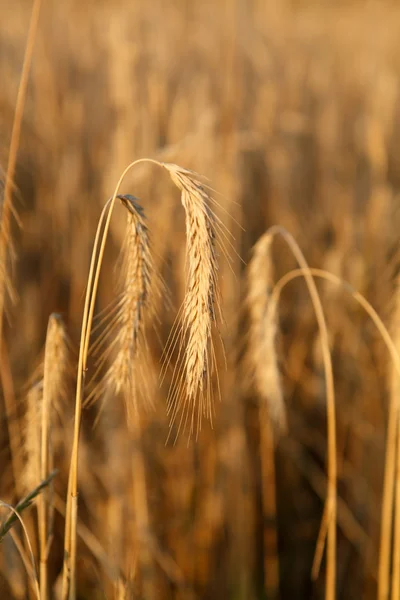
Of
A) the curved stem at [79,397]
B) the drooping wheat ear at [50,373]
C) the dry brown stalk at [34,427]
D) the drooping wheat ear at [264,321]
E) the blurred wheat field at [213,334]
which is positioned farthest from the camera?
the blurred wheat field at [213,334]

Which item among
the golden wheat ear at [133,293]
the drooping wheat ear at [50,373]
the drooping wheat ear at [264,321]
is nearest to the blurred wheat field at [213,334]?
the drooping wheat ear at [264,321]

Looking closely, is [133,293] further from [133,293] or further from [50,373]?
[50,373]

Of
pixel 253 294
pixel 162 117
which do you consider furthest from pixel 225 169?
pixel 253 294

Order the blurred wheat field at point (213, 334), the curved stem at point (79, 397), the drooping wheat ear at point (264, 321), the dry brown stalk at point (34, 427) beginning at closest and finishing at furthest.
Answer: the curved stem at point (79, 397)
the dry brown stalk at point (34, 427)
the drooping wheat ear at point (264, 321)
the blurred wheat field at point (213, 334)

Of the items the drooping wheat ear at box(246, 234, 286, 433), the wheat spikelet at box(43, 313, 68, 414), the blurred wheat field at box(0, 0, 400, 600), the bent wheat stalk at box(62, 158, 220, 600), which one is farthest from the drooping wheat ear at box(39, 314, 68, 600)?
the drooping wheat ear at box(246, 234, 286, 433)

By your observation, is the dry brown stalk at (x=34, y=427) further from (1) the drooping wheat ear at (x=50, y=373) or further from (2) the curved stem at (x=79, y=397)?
(2) the curved stem at (x=79, y=397)

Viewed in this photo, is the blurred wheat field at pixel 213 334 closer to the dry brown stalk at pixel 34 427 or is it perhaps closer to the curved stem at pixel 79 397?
the dry brown stalk at pixel 34 427

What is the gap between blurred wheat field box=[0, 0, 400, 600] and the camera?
4.65 feet

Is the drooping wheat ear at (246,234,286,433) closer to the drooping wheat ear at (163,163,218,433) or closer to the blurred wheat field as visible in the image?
the blurred wheat field

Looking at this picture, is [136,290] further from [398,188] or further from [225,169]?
[398,188]

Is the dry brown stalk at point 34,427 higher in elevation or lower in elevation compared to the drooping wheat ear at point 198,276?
lower

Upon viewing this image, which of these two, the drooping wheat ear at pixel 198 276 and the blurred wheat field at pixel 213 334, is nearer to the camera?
the drooping wheat ear at pixel 198 276

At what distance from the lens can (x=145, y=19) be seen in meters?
2.66

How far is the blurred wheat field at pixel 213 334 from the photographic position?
1416 mm
